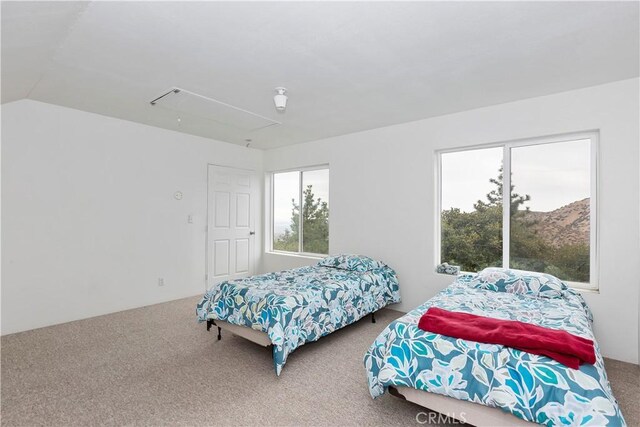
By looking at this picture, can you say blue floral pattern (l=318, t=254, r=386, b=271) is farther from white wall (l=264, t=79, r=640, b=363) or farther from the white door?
the white door

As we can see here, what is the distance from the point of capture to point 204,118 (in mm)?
3875

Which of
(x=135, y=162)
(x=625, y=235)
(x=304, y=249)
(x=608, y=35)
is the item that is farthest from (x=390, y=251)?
(x=135, y=162)

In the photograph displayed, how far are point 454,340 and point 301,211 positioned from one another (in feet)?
12.6

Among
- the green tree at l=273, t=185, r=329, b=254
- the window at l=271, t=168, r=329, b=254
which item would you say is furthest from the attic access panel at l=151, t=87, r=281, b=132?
the green tree at l=273, t=185, r=329, b=254

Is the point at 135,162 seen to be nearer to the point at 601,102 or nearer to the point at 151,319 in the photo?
the point at 151,319

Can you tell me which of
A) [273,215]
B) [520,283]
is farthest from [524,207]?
[273,215]

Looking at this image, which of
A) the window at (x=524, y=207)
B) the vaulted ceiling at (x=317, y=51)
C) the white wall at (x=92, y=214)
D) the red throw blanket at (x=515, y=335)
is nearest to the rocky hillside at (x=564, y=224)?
the window at (x=524, y=207)

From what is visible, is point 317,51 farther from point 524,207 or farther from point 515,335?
point 524,207

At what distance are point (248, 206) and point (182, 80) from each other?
2.95 metres

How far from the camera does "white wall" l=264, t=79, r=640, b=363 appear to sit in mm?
2729

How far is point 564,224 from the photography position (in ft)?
10.3

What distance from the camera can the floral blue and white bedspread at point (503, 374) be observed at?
1.44 meters

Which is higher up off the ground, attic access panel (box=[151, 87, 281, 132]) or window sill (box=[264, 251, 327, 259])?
attic access panel (box=[151, 87, 281, 132])

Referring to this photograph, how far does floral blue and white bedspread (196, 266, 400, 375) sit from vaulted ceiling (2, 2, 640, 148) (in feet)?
6.15
